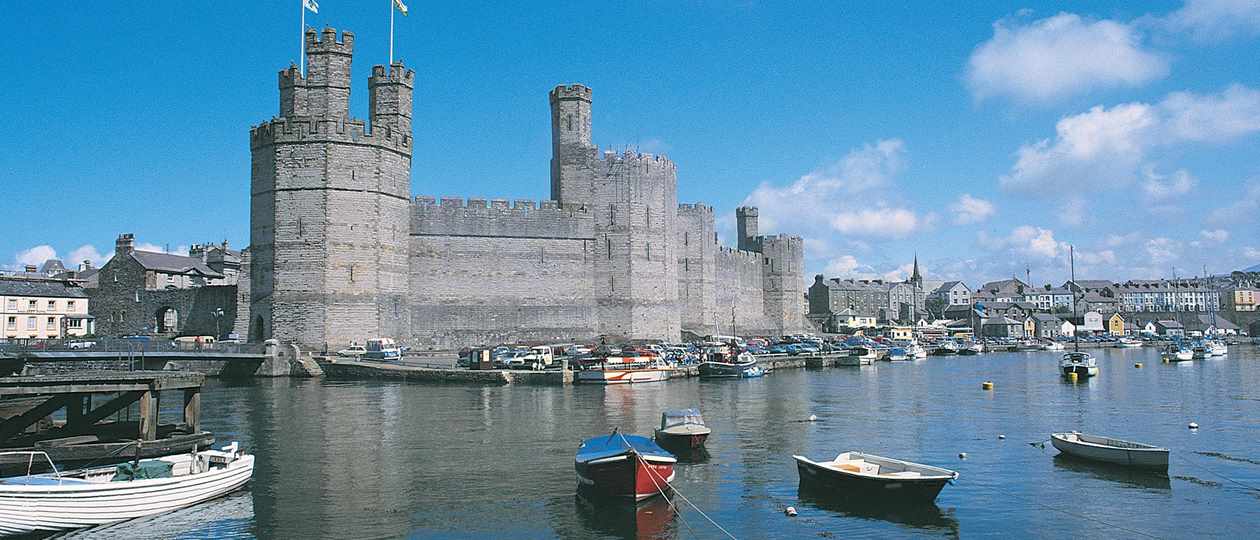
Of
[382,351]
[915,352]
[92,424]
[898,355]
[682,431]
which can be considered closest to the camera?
[92,424]

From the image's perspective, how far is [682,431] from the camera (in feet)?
62.4

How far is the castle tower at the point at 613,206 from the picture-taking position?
170 feet

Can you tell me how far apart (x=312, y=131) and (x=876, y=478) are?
111 ft

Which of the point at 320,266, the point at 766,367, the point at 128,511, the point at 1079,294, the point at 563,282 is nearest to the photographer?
the point at 128,511

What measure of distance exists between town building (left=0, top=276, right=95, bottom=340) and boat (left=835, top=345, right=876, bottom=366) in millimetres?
41525

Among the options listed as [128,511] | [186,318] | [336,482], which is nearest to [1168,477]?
[336,482]

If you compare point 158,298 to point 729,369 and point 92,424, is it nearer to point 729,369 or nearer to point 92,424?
point 729,369

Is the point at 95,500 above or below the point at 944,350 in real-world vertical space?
below

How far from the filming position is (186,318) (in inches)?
1836

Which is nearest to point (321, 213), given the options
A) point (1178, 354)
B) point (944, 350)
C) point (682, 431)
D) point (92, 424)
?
point (92, 424)

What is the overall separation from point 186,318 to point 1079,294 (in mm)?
110015

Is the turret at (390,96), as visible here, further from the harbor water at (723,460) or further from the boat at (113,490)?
the boat at (113,490)

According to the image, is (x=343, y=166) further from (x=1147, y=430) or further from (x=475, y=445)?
(x=1147, y=430)

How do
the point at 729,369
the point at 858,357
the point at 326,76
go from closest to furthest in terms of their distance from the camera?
the point at 729,369, the point at 326,76, the point at 858,357
